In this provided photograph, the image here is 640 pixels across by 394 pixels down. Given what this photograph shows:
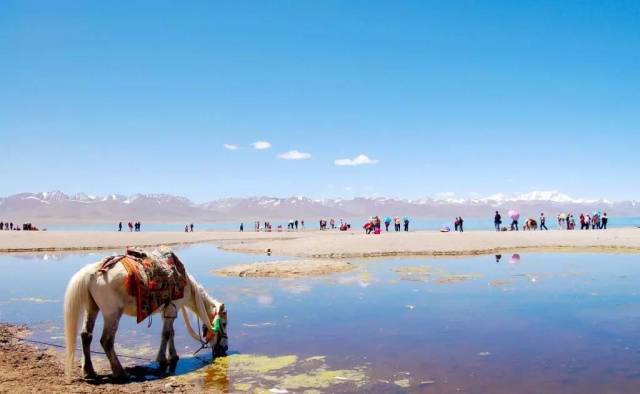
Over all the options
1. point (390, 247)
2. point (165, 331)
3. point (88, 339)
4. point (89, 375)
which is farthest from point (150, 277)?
point (390, 247)

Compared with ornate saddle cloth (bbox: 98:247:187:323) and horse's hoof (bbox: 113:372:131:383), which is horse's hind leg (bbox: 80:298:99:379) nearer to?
horse's hoof (bbox: 113:372:131:383)

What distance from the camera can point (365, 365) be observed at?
9.77 metres

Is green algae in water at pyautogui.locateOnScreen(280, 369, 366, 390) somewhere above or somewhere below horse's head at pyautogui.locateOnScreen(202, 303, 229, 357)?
below

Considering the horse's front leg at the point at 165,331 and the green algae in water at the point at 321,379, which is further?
the horse's front leg at the point at 165,331

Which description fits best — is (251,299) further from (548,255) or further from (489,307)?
(548,255)

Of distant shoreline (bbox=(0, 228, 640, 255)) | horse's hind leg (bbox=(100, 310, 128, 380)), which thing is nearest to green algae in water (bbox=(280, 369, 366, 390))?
horse's hind leg (bbox=(100, 310, 128, 380))

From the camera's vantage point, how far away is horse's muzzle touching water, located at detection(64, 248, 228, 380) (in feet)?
29.6

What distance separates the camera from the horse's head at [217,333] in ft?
35.0

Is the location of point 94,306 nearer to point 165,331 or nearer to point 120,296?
point 120,296

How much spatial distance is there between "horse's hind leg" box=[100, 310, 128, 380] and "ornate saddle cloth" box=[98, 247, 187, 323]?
1.37 ft

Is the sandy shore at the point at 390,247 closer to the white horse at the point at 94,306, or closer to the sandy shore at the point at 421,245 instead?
the sandy shore at the point at 421,245

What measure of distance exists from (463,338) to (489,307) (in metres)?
3.74

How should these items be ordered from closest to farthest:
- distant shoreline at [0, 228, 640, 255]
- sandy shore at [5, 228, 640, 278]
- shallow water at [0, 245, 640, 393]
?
shallow water at [0, 245, 640, 393], sandy shore at [5, 228, 640, 278], distant shoreline at [0, 228, 640, 255]

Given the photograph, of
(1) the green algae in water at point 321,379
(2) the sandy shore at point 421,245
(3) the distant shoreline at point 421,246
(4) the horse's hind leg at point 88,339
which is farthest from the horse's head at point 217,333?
(2) the sandy shore at point 421,245
